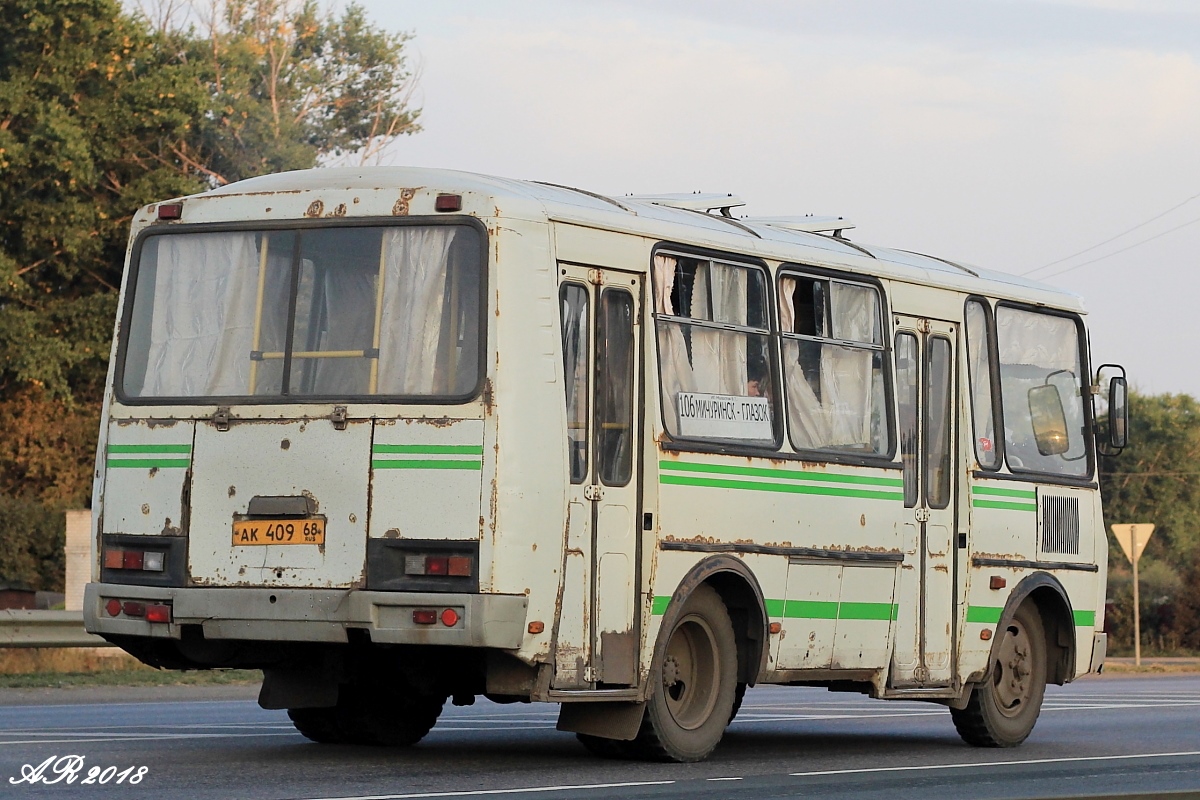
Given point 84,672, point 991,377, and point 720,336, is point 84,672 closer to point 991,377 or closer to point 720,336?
point 991,377

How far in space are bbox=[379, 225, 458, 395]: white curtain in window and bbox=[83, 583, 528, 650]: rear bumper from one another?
1.11 meters

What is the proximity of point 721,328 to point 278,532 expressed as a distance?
312 centimetres

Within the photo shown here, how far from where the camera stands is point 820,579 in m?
13.5

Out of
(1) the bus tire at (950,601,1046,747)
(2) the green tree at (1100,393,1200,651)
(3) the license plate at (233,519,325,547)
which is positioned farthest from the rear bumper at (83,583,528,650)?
(2) the green tree at (1100,393,1200,651)

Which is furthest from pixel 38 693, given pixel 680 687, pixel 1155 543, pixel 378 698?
pixel 1155 543

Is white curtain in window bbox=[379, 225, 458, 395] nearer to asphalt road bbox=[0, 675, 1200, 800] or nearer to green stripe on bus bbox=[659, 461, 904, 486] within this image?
green stripe on bus bbox=[659, 461, 904, 486]

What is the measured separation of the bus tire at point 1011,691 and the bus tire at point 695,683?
10.0ft

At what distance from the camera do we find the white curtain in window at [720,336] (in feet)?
41.7

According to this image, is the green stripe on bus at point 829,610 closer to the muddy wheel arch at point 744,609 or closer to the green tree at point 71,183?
the muddy wheel arch at point 744,609

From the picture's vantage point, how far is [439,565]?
431 inches

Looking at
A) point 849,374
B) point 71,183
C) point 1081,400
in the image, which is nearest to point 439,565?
point 849,374

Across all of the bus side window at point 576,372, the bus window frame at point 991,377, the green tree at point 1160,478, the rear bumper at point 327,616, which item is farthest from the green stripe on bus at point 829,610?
the green tree at point 1160,478

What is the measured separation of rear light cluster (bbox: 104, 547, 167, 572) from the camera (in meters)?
11.5

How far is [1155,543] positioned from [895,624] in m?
65.9
